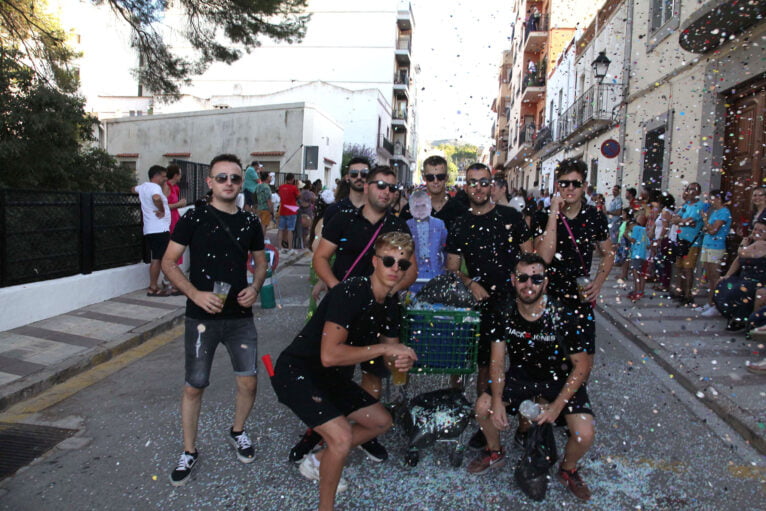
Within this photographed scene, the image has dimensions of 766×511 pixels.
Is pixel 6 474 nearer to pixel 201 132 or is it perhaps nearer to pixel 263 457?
pixel 263 457

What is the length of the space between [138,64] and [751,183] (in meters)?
10.8

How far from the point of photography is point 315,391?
8.87ft

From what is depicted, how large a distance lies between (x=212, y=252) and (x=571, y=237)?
2.40 meters

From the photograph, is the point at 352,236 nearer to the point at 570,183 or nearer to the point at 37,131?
the point at 570,183

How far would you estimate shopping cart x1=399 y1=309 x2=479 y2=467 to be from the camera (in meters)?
3.10

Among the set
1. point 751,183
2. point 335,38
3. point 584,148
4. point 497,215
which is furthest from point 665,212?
point 335,38

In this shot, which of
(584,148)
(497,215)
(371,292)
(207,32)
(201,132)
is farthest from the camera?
(201,132)

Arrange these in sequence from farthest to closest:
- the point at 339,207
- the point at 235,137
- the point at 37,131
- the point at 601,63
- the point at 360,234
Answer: the point at 235,137 < the point at 601,63 < the point at 37,131 < the point at 339,207 < the point at 360,234

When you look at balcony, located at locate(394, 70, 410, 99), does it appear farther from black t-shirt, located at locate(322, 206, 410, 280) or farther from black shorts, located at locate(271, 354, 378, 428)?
black shorts, located at locate(271, 354, 378, 428)

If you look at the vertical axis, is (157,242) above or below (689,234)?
below

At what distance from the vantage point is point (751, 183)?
8.31 m

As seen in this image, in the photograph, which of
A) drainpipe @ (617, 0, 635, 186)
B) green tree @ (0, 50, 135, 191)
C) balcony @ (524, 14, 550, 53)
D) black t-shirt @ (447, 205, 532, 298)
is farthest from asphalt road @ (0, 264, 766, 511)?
balcony @ (524, 14, 550, 53)

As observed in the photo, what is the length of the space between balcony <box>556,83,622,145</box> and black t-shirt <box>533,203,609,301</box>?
474 inches

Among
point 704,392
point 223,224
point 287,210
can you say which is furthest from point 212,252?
point 287,210
